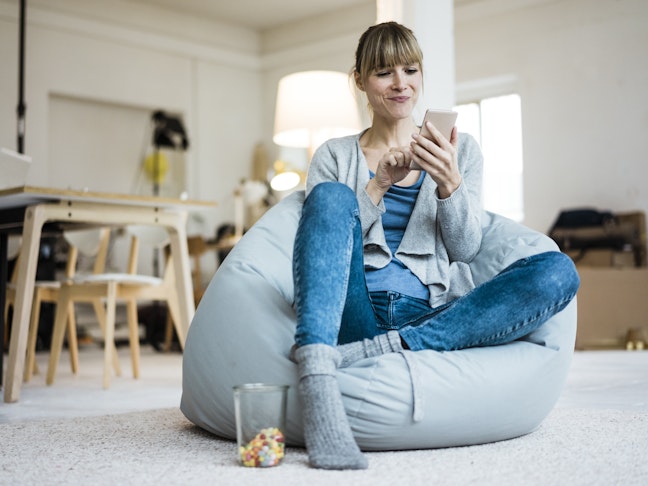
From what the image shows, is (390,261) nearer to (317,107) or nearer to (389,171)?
(389,171)

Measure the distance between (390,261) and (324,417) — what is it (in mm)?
651

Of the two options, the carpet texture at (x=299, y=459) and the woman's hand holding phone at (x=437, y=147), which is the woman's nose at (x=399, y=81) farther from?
the carpet texture at (x=299, y=459)

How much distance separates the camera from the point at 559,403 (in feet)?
8.70

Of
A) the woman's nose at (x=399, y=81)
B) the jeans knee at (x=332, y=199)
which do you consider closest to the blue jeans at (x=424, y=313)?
the jeans knee at (x=332, y=199)

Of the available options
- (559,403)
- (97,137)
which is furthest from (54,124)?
(559,403)

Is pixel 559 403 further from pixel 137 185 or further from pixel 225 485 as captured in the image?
pixel 137 185

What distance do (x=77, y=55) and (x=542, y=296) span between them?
21.2 feet

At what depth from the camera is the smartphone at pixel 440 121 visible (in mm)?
1936

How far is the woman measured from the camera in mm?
1585

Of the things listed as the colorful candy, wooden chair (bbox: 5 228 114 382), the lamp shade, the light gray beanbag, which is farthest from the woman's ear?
wooden chair (bbox: 5 228 114 382)

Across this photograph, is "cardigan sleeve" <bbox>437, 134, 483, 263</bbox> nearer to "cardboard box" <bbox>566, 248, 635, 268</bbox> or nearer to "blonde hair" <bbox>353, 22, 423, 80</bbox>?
"blonde hair" <bbox>353, 22, 423, 80</bbox>

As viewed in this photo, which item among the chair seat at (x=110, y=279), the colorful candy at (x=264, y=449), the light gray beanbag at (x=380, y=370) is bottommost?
the colorful candy at (x=264, y=449)

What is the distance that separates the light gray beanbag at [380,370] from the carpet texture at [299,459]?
0.16 feet

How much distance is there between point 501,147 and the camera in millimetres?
7215
